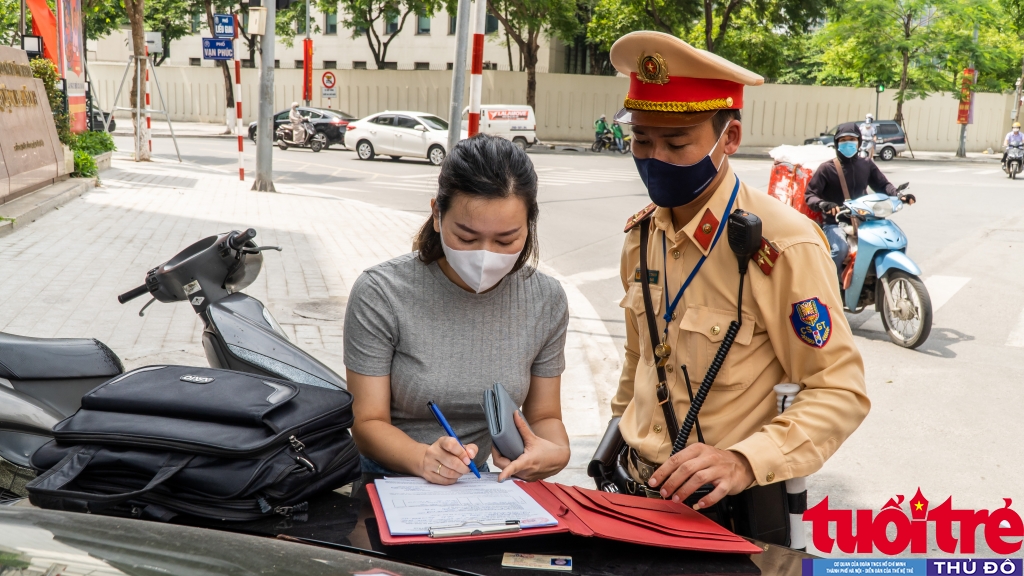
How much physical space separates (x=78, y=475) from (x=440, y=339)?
2.78 ft

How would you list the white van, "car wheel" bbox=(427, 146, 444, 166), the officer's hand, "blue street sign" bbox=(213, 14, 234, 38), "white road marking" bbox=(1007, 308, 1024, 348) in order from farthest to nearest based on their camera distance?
the white van → "car wheel" bbox=(427, 146, 444, 166) → "blue street sign" bbox=(213, 14, 234, 38) → "white road marking" bbox=(1007, 308, 1024, 348) → the officer's hand

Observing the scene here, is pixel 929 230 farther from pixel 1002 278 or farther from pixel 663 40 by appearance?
pixel 663 40

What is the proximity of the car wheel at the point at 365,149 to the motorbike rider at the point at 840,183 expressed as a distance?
21.0 metres

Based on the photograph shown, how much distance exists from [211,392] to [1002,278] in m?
10.3

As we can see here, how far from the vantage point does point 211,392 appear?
1780 millimetres

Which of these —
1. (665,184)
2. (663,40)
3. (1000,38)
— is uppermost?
(1000,38)

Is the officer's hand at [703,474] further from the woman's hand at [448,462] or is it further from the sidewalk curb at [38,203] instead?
the sidewalk curb at [38,203]

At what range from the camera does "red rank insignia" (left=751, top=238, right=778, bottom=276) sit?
1.91m

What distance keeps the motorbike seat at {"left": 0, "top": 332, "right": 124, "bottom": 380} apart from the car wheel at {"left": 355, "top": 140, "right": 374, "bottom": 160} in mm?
25187

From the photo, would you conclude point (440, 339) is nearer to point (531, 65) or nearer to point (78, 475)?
point (78, 475)

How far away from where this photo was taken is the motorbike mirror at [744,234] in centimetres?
189

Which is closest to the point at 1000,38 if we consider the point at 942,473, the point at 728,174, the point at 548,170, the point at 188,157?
the point at 548,170

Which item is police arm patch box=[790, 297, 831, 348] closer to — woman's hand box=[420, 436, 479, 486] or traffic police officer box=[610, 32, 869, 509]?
traffic police officer box=[610, 32, 869, 509]

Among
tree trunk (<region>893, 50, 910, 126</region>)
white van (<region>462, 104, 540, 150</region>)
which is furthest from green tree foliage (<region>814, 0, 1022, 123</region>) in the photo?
white van (<region>462, 104, 540, 150</region>)
